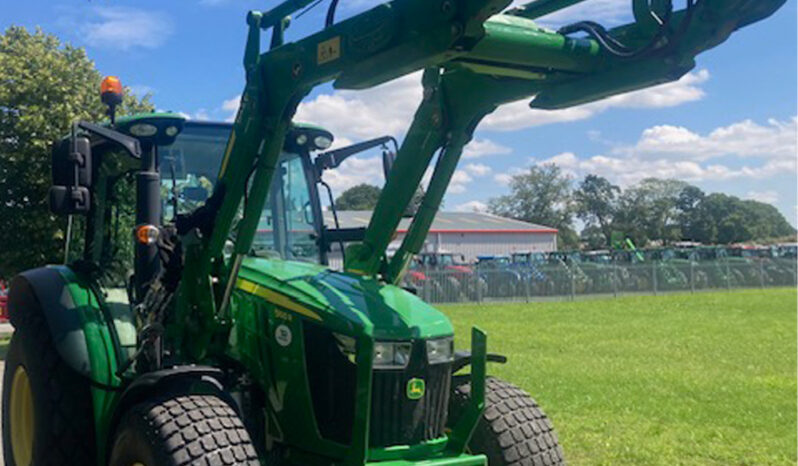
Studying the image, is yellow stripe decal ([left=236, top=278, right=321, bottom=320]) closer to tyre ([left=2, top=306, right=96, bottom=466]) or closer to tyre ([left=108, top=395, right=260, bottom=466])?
tyre ([left=108, top=395, right=260, bottom=466])

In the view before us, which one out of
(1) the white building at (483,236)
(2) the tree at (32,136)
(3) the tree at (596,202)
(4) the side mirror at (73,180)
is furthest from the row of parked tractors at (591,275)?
(3) the tree at (596,202)

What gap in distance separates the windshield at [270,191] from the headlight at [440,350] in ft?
4.38

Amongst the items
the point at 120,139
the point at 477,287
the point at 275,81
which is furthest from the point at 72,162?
the point at 477,287

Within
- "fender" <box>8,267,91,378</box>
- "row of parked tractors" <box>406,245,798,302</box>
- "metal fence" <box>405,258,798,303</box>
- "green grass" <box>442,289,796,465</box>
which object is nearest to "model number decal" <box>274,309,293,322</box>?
"fender" <box>8,267,91,378</box>

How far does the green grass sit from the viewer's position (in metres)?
6.74

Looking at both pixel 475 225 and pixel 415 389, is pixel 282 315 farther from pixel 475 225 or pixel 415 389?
pixel 475 225

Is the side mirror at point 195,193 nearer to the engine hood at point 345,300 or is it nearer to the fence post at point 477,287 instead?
the engine hood at point 345,300

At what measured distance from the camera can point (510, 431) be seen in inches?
166

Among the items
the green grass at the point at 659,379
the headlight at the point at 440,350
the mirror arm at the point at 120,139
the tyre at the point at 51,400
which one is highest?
the mirror arm at the point at 120,139

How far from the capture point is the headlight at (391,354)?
3.69 meters

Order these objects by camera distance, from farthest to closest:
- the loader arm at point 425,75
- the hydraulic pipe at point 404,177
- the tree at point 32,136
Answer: the tree at point 32,136 < the hydraulic pipe at point 404,177 < the loader arm at point 425,75

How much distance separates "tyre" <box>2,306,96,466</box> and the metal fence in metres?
18.6

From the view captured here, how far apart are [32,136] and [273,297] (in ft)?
35.8

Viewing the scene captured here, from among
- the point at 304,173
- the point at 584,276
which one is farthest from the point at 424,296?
the point at 304,173
